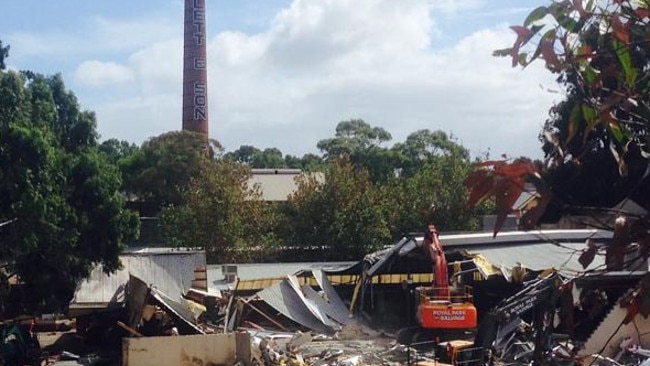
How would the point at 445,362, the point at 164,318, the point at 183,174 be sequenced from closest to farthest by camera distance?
the point at 445,362 < the point at 164,318 < the point at 183,174

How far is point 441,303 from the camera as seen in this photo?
25.0 m

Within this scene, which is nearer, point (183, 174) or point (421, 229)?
point (421, 229)

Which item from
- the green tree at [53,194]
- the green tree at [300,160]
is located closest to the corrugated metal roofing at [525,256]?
the green tree at [53,194]

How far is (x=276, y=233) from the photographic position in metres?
51.0

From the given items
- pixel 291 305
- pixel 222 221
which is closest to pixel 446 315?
pixel 291 305

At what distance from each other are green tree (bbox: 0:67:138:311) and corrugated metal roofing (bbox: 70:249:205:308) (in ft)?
1.79

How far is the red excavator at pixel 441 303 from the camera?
2442 cm

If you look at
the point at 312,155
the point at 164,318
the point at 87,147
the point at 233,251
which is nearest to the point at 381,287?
the point at 164,318

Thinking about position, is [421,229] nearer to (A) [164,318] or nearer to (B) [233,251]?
(B) [233,251]

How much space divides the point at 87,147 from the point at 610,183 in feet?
60.0

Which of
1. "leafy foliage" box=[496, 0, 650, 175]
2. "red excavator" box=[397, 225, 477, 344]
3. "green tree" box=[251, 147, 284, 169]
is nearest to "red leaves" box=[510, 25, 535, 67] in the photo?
"leafy foliage" box=[496, 0, 650, 175]

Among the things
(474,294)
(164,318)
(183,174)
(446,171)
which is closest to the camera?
(164,318)

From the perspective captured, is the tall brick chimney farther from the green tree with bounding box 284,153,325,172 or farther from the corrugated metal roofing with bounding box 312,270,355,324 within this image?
the corrugated metal roofing with bounding box 312,270,355,324

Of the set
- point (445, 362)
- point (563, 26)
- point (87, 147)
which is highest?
point (87, 147)
